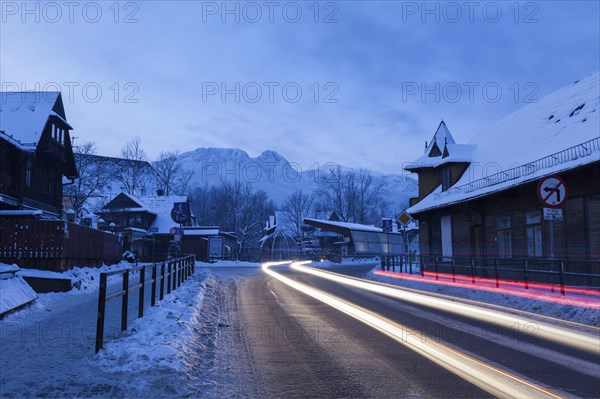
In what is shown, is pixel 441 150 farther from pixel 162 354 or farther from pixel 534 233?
pixel 162 354

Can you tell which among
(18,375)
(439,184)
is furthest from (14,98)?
(18,375)

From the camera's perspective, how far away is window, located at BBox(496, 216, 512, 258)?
22919mm

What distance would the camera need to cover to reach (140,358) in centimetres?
664

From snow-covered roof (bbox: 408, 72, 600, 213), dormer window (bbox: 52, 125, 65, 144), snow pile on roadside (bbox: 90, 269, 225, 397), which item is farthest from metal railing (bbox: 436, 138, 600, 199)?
dormer window (bbox: 52, 125, 65, 144)

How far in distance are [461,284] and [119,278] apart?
14445 mm

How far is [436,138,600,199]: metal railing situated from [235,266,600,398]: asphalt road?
8.99 meters

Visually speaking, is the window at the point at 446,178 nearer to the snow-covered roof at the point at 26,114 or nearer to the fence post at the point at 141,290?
the fence post at the point at 141,290

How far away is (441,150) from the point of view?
33688 mm

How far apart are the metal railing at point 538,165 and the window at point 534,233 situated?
5.41 ft

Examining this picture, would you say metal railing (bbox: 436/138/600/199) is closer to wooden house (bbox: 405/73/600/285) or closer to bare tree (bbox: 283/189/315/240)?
wooden house (bbox: 405/73/600/285)

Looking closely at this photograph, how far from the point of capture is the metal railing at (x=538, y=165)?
57.7 feet

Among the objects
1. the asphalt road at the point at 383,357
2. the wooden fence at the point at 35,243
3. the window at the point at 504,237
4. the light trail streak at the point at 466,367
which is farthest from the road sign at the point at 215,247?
the light trail streak at the point at 466,367

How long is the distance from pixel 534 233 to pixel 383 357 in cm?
1521

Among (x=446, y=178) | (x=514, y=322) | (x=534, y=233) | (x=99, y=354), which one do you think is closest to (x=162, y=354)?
(x=99, y=354)
